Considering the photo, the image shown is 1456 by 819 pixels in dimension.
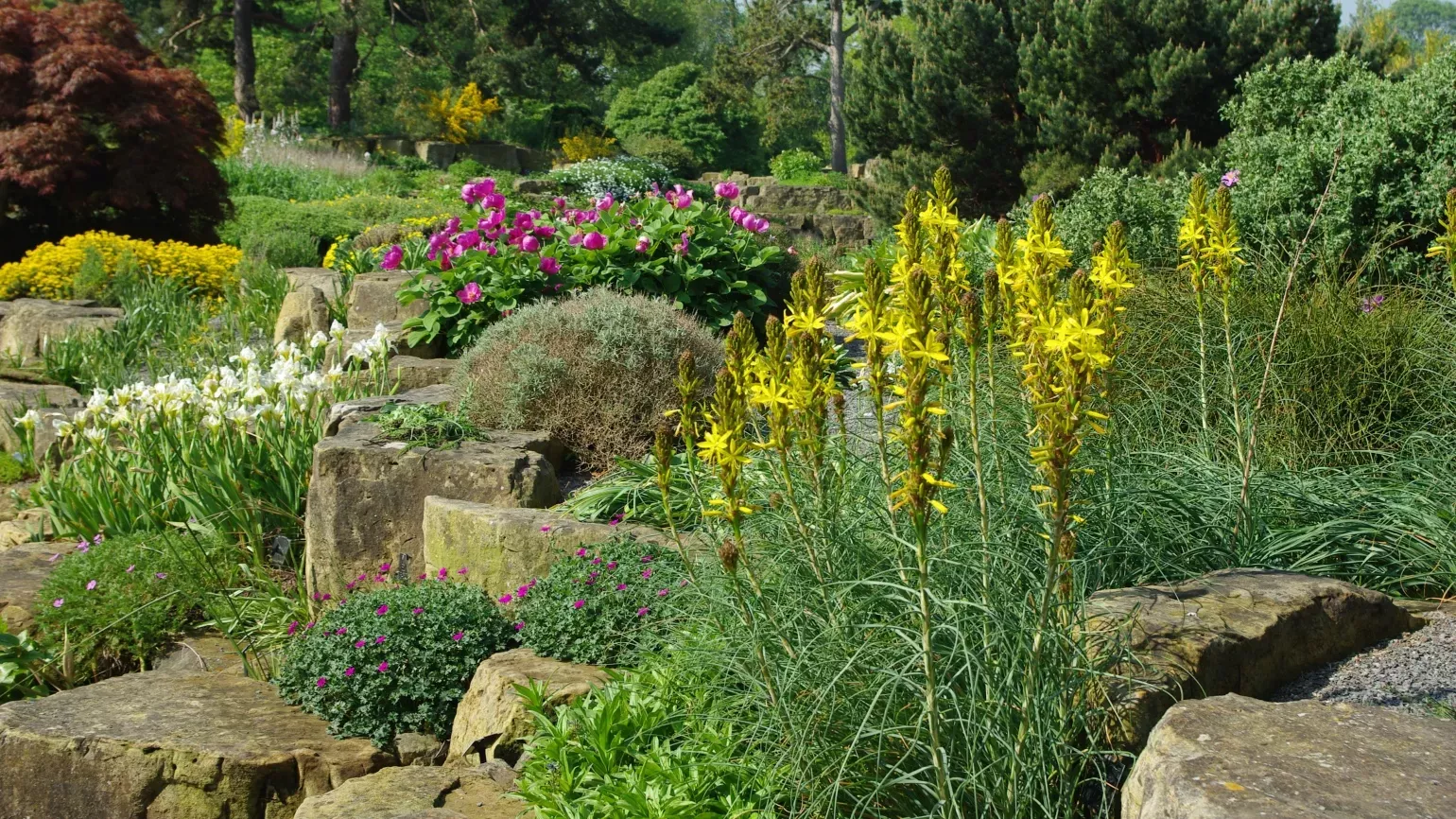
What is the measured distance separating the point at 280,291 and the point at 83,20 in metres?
5.24

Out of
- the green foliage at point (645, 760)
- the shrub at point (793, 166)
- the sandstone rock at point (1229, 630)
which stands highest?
the shrub at point (793, 166)

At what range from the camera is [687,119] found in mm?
31438

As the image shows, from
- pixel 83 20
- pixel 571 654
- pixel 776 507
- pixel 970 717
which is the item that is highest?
pixel 83 20

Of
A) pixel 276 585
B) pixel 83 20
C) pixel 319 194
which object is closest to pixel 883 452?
pixel 276 585

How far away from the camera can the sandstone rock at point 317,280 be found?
998 cm

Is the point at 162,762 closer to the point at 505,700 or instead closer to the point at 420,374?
the point at 505,700

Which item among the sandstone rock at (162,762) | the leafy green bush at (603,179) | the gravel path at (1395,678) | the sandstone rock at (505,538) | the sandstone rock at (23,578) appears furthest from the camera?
the leafy green bush at (603,179)

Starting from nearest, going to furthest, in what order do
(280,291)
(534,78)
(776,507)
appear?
(776,507) → (280,291) → (534,78)

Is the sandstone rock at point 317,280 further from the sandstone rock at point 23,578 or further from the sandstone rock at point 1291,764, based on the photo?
the sandstone rock at point 1291,764

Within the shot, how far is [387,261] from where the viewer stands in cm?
840

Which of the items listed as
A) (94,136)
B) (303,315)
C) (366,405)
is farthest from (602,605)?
(94,136)

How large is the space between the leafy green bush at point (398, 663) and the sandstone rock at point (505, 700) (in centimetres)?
19

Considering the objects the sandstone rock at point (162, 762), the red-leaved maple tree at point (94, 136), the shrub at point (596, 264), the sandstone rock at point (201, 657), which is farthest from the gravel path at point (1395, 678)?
the red-leaved maple tree at point (94, 136)

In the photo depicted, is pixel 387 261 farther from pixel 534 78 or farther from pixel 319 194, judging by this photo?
pixel 534 78
